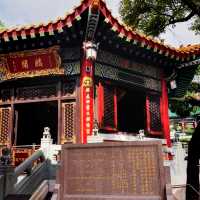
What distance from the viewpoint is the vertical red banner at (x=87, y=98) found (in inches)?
365

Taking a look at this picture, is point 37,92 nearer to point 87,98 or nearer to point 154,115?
point 87,98

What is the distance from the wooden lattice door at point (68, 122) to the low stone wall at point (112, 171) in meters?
4.08

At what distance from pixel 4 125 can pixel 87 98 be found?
290 cm

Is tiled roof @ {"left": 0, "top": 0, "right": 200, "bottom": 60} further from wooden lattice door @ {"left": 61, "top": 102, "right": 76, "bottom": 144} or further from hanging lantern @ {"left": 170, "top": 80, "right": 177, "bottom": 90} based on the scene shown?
wooden lattice door @ {"left": 61, "top": 102, "right": 76, "bottom": 144}

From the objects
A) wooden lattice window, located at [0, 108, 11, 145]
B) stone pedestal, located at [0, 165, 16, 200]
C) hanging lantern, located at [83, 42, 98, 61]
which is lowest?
stone pedestal, located at [0, 165, 16, 200]

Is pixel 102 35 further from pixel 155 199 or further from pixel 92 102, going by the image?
pixel 155 199

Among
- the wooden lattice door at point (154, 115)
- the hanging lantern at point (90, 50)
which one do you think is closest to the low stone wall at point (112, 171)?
the hanging lantern at point (90, 50)

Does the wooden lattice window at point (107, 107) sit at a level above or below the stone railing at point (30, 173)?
above

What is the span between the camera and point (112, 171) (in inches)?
204

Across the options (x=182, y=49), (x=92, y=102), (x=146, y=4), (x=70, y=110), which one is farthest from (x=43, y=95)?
(x=182, y=49)

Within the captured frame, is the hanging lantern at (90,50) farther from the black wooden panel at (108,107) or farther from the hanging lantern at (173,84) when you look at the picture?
the hanging lantern at (173,84)

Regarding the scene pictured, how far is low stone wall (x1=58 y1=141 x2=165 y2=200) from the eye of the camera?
5.00 meters

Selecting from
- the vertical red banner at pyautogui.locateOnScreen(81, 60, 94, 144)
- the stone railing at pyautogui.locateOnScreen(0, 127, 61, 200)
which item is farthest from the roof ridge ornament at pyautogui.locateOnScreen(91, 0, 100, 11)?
the stone railing at pyautogui.locateOnScreen(0, 127, 61, 200)

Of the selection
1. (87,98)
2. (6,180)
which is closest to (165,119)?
(87,98)
